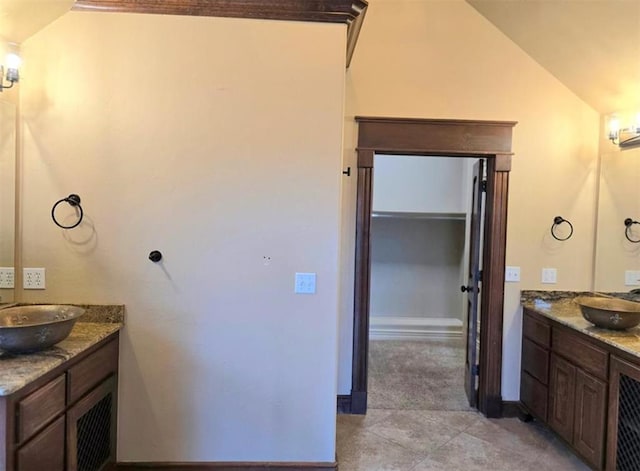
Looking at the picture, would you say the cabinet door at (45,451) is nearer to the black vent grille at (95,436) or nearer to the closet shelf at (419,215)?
the black vent grille at (95,436)

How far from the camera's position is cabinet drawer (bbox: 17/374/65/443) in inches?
59.2

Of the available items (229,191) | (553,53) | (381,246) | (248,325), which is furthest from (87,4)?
(381,246)

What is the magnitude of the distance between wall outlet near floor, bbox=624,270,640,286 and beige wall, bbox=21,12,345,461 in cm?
213

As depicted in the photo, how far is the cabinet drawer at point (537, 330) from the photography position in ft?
9.21

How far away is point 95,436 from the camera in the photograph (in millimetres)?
2035

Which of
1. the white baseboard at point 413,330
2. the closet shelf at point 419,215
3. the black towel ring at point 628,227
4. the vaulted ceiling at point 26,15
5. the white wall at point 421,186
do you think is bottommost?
the white baseboard at point 413,330

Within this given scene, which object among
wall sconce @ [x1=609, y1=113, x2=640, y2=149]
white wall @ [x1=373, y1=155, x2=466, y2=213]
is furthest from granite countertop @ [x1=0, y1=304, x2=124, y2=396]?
white wall @ [x1=373, y1=155, x2=466, y2=213]

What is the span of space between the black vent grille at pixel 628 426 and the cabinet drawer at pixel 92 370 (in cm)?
275

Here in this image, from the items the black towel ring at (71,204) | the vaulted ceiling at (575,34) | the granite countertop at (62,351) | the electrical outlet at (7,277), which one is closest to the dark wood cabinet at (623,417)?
the vaulted ceiling at (575,34)

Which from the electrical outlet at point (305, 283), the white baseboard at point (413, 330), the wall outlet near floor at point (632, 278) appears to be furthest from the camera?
the white baseboard at point (413, 330)

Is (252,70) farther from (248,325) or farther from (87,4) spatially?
(248,325)

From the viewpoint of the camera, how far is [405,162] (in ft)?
17.0

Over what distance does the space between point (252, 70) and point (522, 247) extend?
2392mm

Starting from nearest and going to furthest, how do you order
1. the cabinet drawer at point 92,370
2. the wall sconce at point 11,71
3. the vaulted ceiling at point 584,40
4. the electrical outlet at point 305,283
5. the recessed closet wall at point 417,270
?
the cabinet drawer at point 92,370 < the wall sconce at point 11,71 < the electrical outlet at point 305,283 < the vaulted ceiling at point 584,40 < the recessed closet wall at point 417,270
